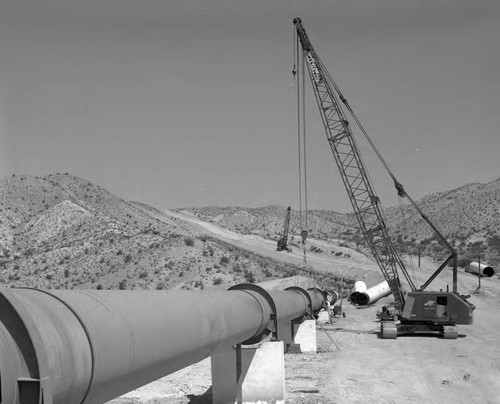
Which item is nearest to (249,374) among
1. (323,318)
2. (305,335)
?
(305,335)

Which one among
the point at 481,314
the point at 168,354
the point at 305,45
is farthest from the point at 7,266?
the point at 168,354

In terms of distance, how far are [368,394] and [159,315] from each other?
13.2 m

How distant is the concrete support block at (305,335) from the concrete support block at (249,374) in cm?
1178

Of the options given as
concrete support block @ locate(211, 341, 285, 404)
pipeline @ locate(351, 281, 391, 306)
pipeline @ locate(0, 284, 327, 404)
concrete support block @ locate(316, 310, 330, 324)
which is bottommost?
concrete support block @ locate(316, 310, 330, 324)

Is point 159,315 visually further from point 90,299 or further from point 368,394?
point 368,394

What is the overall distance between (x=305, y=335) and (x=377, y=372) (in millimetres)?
4712

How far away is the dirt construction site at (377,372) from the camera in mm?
20344

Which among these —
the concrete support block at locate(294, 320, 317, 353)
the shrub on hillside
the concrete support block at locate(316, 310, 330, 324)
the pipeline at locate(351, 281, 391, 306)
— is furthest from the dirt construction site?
the shrub on hillside

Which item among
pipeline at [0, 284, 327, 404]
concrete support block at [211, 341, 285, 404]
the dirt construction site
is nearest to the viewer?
pipeline at [0, 284, 327, 404]

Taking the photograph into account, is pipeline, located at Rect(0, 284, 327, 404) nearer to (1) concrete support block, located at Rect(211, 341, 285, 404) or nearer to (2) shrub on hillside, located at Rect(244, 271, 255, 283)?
(1) concrete support block, located at Rect(211, 341, 285, 404)

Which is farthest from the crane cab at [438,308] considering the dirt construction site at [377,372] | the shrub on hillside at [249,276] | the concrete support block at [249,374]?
the shrub on hillside at [249,276]

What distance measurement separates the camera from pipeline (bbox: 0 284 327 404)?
19.7ft

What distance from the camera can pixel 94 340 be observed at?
711cm

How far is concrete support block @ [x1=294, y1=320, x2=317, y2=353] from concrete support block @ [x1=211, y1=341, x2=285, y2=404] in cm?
1178
